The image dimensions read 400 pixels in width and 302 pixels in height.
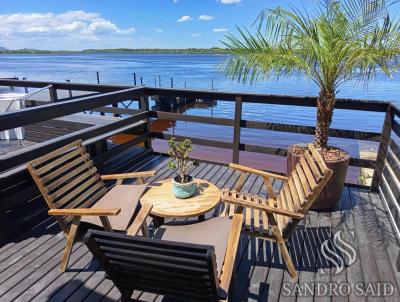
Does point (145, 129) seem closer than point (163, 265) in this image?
No

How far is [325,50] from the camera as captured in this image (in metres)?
3.00

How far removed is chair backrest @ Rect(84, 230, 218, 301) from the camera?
4.44 feet

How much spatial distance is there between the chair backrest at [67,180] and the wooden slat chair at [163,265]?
3.06 feet

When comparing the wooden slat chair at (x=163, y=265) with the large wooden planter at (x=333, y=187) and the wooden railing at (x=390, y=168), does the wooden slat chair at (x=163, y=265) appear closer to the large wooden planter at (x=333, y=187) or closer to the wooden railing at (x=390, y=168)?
the large wooden planter at (x=333, y=187)

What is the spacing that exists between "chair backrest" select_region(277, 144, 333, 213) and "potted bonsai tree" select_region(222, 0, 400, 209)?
2.16 ft

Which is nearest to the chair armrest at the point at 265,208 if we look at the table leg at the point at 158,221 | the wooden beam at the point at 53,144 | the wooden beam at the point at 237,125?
the table leg at the point at 158,221

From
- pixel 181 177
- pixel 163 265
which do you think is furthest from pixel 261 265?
pixel 163 265

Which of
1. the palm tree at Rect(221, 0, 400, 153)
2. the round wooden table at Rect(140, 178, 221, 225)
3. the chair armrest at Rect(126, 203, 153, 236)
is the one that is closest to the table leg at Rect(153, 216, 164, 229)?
the round wooden table at Rect(140, 178, 221, 225)

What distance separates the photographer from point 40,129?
18.4ft

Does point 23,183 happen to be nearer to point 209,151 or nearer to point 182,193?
point 182,193

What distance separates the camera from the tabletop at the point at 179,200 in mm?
2319

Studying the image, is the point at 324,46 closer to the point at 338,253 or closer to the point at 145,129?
the point at 338,253

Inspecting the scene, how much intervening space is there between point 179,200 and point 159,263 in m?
1.08

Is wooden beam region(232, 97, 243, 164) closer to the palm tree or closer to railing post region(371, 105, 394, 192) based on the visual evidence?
the palm tree
